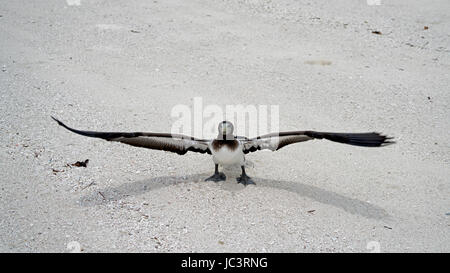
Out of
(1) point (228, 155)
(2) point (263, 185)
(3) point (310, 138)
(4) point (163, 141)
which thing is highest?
(3) point (310, 138)

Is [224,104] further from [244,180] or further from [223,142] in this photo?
[223,142]

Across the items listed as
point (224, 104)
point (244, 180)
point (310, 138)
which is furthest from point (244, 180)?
point (224, 104)

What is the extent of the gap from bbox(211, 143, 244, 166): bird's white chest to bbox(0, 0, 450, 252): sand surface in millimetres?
361

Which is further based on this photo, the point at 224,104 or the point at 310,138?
the point at 224,104

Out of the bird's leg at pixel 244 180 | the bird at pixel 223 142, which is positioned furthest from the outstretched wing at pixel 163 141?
the bird's leg at pixel 244 180

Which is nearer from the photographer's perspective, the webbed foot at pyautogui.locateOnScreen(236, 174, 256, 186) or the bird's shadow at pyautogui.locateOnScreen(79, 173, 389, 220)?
the bird's shadow at pyautogui.locateOnScreen(79, 173, 389, 220)

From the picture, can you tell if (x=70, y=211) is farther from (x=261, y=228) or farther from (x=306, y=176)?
(x=306, y=176)

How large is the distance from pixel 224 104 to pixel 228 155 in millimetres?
2117

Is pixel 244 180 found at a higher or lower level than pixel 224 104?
lower

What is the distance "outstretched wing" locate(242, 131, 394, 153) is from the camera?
4289mm

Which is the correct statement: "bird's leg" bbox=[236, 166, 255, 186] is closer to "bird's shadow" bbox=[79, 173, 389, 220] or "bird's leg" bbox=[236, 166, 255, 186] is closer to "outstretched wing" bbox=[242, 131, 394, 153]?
"bird's shadow" bbox=[79, 173, 389, 220]

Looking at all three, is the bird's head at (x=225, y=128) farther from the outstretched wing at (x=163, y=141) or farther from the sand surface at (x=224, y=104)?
the sand surface at (x=224, y=104)

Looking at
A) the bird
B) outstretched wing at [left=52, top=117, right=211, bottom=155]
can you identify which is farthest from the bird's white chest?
outstretched wing at [left=52, top=117, right=211, bottom=155]

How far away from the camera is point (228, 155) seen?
485 centimetres
